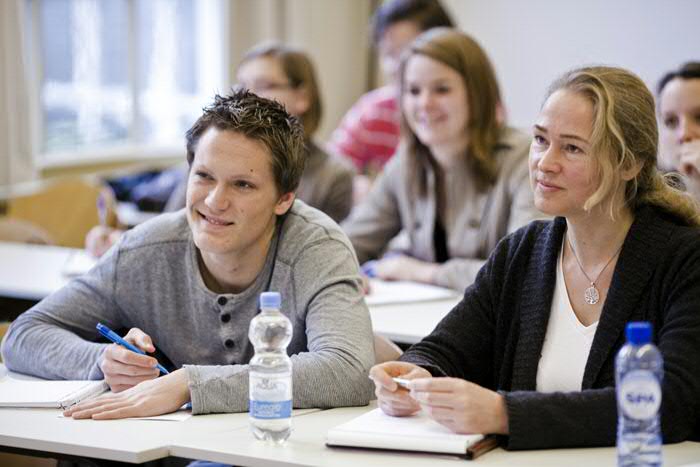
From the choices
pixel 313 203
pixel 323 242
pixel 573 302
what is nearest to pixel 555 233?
pixel 573 302

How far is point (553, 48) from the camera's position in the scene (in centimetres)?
657

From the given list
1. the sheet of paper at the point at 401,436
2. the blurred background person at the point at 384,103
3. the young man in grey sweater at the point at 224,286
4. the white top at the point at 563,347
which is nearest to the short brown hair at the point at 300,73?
the blurred background person at the point at 384,103

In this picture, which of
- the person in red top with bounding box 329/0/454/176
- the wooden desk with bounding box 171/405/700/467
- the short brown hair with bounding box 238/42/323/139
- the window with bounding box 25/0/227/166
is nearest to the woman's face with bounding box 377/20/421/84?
the person in red top with bounding box 329/0/454/176

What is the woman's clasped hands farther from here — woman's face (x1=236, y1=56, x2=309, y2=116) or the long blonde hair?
woman's face (x1=236, y1=56, x2=309, y2=116)

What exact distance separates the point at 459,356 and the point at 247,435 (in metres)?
0.51

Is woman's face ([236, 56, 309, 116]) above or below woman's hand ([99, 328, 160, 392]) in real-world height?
above

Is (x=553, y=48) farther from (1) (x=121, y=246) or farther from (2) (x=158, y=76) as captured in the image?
(1) (x=121, y=246)

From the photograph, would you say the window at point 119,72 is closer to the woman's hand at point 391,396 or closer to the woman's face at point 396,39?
the woman's face at point 396,39

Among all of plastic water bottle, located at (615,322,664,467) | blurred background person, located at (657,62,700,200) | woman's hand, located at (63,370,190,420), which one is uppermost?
blurred background person, located at (657,62,700,200)

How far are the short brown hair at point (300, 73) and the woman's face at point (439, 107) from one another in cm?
70

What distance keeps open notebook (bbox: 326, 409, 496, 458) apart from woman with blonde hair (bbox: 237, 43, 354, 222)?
7.49ft

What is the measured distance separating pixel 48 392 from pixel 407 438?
2.71 feet

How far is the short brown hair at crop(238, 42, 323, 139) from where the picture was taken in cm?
426

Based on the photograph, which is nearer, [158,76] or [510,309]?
[510,309]
